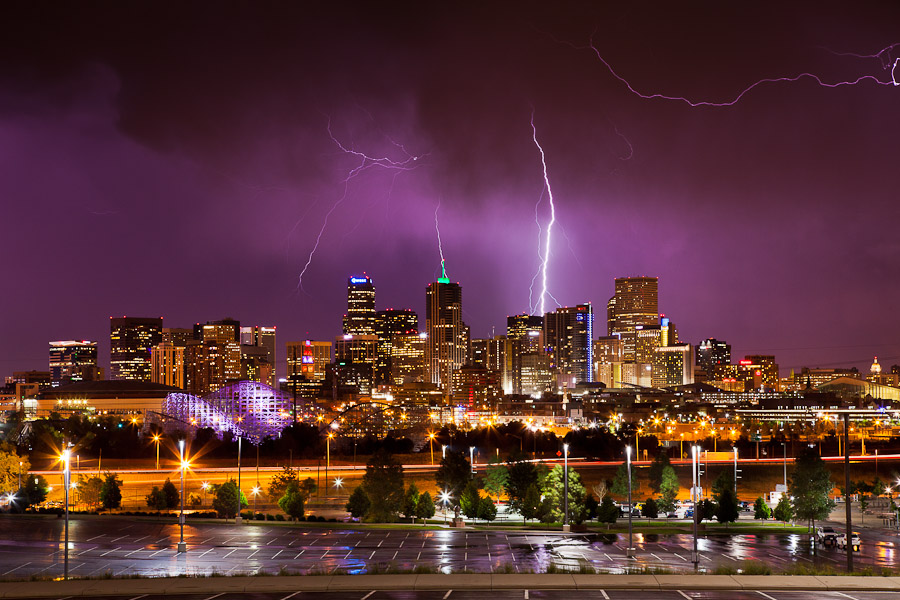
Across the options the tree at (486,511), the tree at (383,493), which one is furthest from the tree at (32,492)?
the tree at (486,511)

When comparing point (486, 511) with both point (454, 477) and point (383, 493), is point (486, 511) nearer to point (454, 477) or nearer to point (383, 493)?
point (383, 493)

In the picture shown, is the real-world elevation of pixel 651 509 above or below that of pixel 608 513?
below

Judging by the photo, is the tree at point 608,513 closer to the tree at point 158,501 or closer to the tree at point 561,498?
the tree at point 561,498

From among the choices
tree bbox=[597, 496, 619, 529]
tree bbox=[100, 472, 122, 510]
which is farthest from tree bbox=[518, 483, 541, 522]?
tree bbox=[100, 472, 122, 510]

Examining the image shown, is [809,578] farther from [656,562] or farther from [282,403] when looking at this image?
[282,403]

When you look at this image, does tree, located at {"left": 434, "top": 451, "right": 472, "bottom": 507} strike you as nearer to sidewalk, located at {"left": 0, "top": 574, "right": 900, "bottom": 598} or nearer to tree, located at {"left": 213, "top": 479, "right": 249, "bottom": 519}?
tree, located at {"left": 213, "top": 479, "right": 249, "bottom": 519}

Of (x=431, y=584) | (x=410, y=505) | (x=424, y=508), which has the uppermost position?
(x=431, y=584)

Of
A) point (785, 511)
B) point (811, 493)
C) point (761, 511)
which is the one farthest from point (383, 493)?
point (761, 511)
